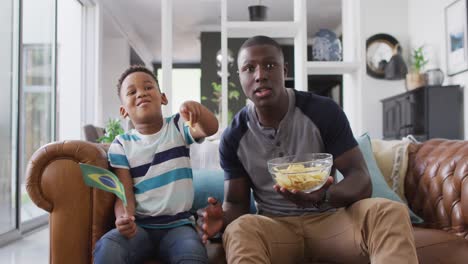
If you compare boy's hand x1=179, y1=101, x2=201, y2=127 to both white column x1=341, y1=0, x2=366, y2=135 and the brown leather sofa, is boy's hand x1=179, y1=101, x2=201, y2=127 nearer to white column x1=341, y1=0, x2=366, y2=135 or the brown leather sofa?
the brown leather sofa

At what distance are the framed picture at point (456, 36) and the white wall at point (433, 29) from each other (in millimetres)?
78

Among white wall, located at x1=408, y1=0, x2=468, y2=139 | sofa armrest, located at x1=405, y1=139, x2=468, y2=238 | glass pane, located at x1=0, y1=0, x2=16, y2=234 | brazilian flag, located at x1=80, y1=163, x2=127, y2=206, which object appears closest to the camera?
brazilian flag, located at x1=80, y1=163, x2=127, y2=206

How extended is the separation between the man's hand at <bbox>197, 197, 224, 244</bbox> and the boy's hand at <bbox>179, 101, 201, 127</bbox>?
0.84 ft

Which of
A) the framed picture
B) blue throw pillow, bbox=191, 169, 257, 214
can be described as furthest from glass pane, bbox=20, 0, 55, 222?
the framed picture

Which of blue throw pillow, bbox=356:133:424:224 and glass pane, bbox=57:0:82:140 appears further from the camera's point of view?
glass pane, bbox=57:0:82:140

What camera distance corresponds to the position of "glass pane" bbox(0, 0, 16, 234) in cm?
331

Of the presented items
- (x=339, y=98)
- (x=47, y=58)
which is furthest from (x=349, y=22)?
(x=339, y=98)

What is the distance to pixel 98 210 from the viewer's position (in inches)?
55.1

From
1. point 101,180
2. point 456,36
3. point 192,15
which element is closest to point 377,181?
point 101,180

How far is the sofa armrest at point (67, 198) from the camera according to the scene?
1.37m

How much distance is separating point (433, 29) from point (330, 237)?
4.56 meters

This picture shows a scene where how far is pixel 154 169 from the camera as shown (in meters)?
1.46

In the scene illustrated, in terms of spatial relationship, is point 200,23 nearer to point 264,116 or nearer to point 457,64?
point 457,64

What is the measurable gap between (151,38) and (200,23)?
4.54 ft
